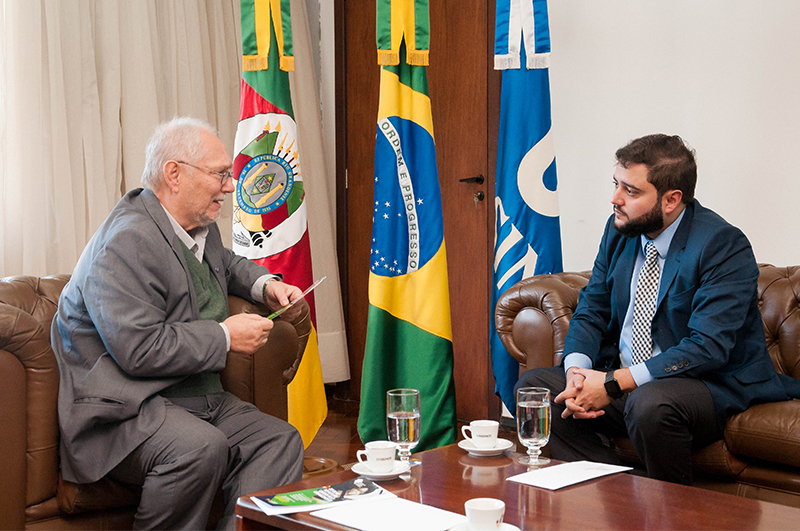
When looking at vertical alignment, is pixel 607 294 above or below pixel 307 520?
above

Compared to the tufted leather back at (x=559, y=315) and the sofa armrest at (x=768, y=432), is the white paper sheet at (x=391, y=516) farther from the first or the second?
the tufted leather back at (x=559, y=315)

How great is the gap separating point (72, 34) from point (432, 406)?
216 centimetres

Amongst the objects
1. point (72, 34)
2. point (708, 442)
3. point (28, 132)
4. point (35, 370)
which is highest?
point (72, 34)

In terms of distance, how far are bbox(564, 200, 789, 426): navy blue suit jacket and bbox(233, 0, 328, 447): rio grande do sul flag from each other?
1.28 metres

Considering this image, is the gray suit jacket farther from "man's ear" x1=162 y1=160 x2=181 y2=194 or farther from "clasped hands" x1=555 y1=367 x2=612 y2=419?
"clasped hands" x1=555 y1=367 x2=612 y2=419

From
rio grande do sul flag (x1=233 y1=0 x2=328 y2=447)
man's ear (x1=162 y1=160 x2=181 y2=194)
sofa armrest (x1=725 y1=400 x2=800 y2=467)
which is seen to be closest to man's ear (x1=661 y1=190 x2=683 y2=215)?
sofa armrest (x1=725 y1=400 x2=800 y2=467)

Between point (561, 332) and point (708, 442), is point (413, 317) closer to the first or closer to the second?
point (561, 332)

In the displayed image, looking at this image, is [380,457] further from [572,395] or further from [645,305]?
[645,305]

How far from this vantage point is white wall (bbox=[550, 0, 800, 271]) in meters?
2.80

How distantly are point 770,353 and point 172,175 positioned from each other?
186 cm

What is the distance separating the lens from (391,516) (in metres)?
1.17

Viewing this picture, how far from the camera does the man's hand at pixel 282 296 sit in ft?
6.85

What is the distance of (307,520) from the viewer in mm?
1183

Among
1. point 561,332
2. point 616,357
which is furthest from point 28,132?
point 616,357
